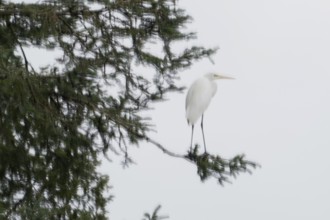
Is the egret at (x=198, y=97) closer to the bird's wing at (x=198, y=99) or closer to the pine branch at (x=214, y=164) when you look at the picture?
the bird's wing at (x=198, y=99)

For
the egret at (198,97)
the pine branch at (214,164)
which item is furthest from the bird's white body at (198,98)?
the pine branch at (214,164)

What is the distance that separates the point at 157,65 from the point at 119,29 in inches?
19.8

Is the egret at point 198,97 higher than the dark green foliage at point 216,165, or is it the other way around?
the egret at point 198,97

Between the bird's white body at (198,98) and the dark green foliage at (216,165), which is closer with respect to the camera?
the dark green foliage at (216,165)

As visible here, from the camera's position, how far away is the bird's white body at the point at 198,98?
816cm

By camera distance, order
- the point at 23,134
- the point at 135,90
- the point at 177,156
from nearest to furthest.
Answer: the point at 177,156, the point at 135,90, the point at 23,134

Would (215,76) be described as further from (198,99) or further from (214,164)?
(214,164)

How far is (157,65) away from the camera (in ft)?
22.0

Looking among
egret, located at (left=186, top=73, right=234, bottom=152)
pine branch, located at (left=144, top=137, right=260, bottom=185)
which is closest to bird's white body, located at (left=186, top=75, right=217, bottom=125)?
egret, located at (left=186, top=73, right=234, bottom=152)

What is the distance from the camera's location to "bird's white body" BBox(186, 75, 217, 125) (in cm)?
816

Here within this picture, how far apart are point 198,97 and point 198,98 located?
1 centimetres

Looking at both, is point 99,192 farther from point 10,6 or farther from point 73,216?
point 10,6

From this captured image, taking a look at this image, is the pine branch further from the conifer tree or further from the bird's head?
the bird's head

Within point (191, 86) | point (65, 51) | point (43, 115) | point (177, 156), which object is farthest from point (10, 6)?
point (191, 86)
